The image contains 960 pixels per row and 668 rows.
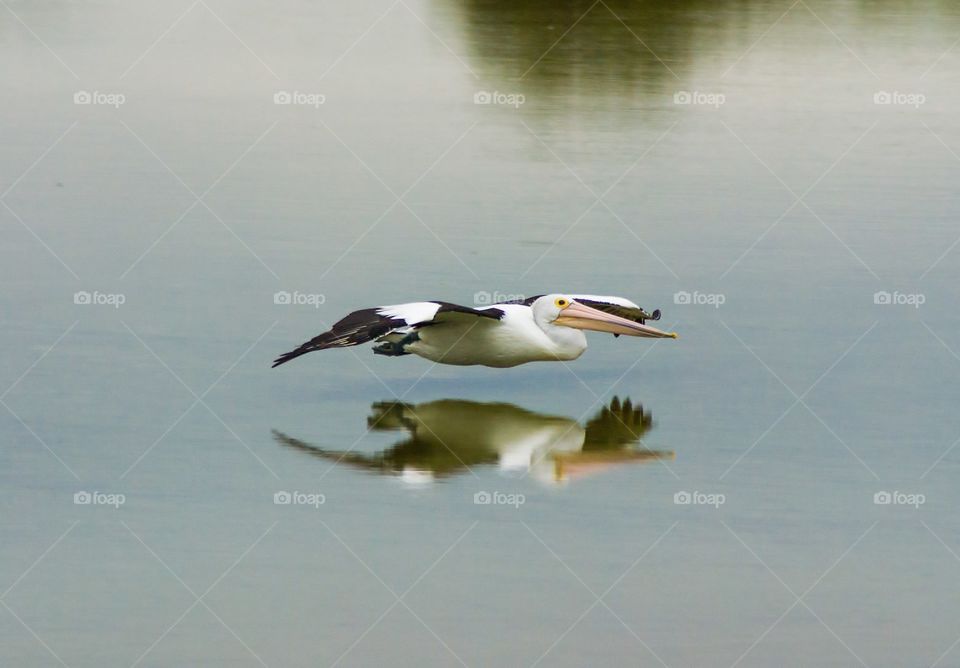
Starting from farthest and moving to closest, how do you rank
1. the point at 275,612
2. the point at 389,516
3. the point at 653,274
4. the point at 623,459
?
the point at 653,274
the point at 623,459
the point at 389,516
the point at 275,612

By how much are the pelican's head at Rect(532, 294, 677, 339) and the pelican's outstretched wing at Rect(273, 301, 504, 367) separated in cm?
53

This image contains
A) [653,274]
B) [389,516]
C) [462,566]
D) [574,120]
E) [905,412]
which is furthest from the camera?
[574,120]

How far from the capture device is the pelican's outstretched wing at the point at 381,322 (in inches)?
448

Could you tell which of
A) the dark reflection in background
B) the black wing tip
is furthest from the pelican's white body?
the dark reflection in background

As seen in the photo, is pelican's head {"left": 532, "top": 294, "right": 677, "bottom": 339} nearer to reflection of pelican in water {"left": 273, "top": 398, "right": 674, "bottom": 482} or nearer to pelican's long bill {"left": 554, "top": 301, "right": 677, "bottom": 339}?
pelican's long bill {"left": 554, "top": 301, "right": 677, "bottom": 339}

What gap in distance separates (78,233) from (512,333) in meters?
4.71

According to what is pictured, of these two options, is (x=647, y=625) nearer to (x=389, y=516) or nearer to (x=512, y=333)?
(x=389, y=516)

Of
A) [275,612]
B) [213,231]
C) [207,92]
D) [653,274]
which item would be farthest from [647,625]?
[207,92]

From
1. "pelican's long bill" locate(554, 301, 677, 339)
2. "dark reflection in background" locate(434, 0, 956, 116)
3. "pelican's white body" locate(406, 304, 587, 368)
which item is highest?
"dark reflection in background" locate(434, 0, 956, 116)

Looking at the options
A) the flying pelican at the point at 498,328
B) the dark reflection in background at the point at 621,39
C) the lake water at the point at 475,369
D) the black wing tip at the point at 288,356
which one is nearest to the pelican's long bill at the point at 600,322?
the flying pelican at the point at 498,328

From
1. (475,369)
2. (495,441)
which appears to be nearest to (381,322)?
(495,441)

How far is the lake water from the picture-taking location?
29.3 feet

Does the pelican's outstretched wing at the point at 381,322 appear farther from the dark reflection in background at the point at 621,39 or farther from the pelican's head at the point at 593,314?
the dark reflection in background at the point at 621,39

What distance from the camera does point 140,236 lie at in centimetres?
1493
